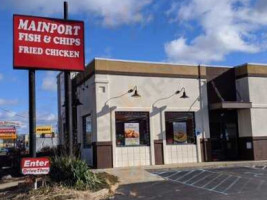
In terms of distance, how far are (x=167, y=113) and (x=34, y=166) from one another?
1259 cm

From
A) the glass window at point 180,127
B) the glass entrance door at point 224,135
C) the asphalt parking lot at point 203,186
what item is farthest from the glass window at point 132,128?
the glass entrance door at point 224,135

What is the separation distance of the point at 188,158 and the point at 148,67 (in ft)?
19.1

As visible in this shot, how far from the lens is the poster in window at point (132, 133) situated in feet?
84.0

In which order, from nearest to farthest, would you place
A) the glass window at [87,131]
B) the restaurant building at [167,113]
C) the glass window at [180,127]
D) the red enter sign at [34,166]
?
1. the red enter sign at [34,166]
2. the restaurant building at [167,113]
3. the glass window at [87,131]
4. the glass window at [180,127]

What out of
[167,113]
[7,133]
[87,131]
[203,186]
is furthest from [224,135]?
[7,133]

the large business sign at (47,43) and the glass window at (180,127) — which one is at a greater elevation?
the large business sign at (47,43)

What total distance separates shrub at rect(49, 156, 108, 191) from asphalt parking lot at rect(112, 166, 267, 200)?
40.6 inches

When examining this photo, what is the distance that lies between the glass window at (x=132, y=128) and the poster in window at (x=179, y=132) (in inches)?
68.8

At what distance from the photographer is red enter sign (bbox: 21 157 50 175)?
1531cm

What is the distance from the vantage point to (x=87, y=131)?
27.4 m

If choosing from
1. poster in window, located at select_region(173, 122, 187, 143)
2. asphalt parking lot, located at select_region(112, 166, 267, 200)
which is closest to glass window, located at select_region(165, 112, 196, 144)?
poster in window, located at select_region(173, 122, 187, 143)

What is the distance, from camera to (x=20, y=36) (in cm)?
1709

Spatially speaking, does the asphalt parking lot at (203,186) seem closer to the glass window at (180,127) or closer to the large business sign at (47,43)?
the glass window at (180,127)

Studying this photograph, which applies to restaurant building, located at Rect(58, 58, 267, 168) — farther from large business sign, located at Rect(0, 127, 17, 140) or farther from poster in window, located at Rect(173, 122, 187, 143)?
large business sign, located at Rect(0, 127, 17, 140)
